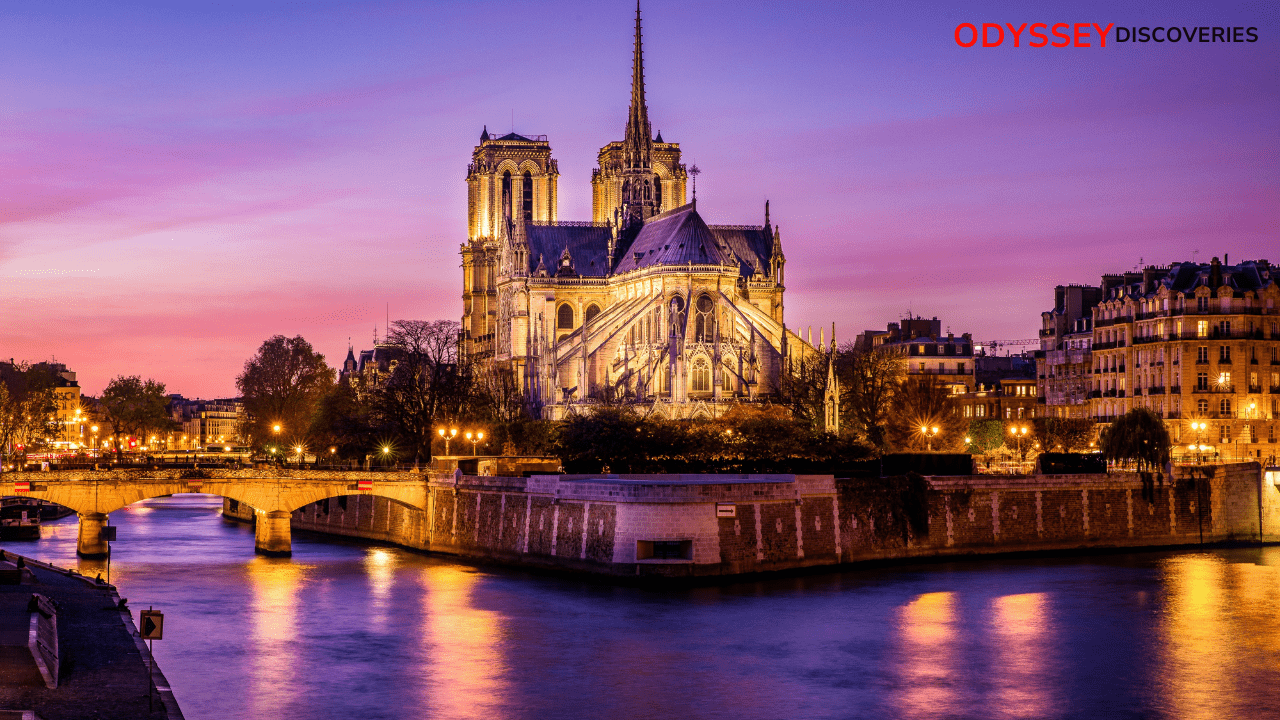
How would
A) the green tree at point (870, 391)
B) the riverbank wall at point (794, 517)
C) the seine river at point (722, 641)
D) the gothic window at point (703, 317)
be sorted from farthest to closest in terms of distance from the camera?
the gothic window at point (703, 317) < the green tree at point (870, 391) < the riverbank wall at point (794, 517) < the seine river at point (722, 641)

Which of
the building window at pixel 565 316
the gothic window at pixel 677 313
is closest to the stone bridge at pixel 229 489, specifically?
the gothic window at pixel 677 313

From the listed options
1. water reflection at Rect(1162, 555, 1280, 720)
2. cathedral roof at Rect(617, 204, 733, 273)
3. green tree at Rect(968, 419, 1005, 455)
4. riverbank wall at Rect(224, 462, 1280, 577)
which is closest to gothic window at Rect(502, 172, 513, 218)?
A: cathedral roof at Rect(617, 204, 733, 273)

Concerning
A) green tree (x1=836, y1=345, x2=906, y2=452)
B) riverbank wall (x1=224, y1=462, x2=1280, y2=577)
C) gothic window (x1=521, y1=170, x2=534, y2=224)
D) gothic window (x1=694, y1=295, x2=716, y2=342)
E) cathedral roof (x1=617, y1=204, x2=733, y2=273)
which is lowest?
riverbank wall (x1=224, y1=462, x2=1280, y2=577)

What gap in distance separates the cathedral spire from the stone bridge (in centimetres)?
6111

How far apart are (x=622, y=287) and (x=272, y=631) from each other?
68.6 meters

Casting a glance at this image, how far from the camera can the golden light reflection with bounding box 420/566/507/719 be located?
102 feet

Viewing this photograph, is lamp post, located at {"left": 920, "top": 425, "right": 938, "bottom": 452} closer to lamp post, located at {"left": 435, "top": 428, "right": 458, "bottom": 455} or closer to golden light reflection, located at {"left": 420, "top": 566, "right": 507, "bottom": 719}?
lamp post, located at {"left": 435, "top": 428, "right": 458, "bottom": 455}

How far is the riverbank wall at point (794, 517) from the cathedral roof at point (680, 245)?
37730 millimetres

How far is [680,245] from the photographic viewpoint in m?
99.8

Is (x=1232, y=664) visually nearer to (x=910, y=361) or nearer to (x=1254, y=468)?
(x=1254, y=468)

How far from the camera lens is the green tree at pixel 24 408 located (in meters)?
92.1

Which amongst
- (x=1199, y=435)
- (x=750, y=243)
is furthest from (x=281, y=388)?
(x=1199, y=435)

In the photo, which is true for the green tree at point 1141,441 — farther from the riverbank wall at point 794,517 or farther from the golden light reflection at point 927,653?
the golden light reflection at point 927,653

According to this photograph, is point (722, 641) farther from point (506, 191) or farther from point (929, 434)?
point (506, 191)
